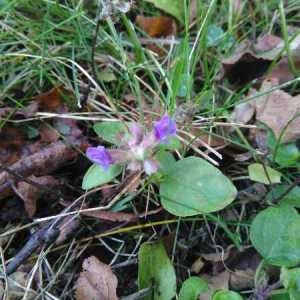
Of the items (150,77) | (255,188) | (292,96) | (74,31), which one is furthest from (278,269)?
(74,31)

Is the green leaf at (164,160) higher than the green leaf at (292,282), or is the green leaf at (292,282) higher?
the green leaf at (164,160)

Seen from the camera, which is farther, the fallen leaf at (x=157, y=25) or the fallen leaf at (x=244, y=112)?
the fallen leaf at (x=157, y=25)

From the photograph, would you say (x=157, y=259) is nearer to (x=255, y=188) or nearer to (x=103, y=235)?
(x=103, y=235)

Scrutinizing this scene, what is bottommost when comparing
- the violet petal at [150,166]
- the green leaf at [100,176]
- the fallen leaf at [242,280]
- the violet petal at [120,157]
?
the fallen leaf at [242,280]

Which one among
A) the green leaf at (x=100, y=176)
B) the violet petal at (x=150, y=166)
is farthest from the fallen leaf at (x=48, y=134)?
the violet petal at (x=150, y=166)

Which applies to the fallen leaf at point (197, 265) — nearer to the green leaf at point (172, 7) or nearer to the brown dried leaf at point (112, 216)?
the brown dried leaf at point (112, 216)

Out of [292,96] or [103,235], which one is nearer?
[103,235]

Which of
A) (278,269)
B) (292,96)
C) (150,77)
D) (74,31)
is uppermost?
(74,31)
